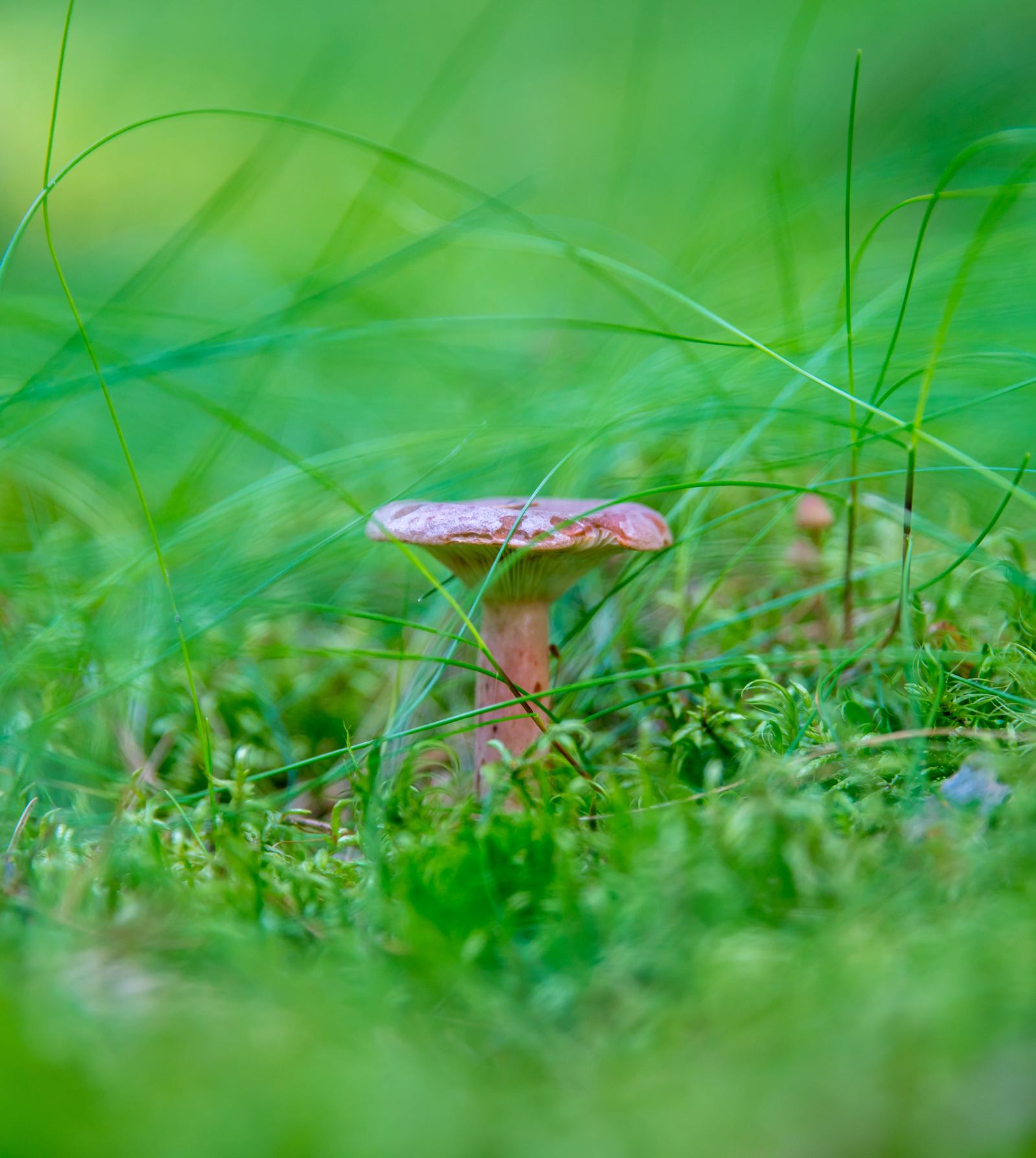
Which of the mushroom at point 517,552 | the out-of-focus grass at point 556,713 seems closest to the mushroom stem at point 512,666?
the mushroom at point 517,552

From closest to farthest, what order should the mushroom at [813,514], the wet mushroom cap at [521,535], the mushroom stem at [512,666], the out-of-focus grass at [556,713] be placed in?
the out-of-focus grass at [556,713], the wet mushroom cap at [521,535], the mushroom stem at [512,666], the mushroom at [813,514]

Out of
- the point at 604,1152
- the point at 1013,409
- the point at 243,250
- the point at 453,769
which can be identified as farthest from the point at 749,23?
the point at 604,1152

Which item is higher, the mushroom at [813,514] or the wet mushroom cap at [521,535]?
the wet mushroom cap at [521,535]

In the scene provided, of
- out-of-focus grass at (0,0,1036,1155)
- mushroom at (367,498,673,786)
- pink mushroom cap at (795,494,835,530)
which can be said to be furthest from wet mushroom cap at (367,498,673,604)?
pink mushroom cap at (795,494,835,530)

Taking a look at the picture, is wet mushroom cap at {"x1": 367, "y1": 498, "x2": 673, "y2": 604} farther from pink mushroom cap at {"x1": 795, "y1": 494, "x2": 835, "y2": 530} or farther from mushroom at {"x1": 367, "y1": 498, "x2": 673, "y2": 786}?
pink mushroom cap at {"x1": 795, "y1": 494, "x2": 835, "y2": 530}

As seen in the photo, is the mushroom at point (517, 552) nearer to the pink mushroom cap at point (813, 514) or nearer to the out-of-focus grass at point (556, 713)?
the out-of-focus grass at point (556, 713)

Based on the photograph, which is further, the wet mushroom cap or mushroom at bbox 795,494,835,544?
mushroom at bbox 795,494,835,544

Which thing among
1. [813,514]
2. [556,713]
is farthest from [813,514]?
[556,713]

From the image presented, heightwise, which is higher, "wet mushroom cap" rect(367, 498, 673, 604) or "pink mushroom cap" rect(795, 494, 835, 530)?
"wet mushroom cap" rect(367, 498, 673, 604)
